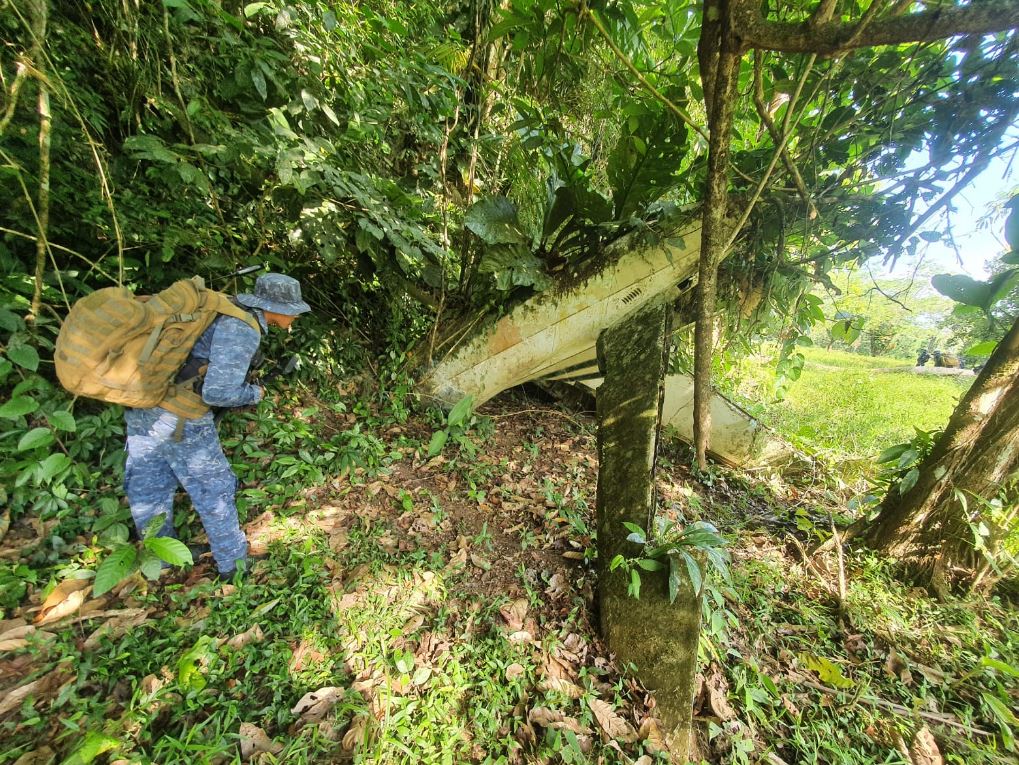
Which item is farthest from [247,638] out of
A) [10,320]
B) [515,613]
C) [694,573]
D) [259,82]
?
[259,82]

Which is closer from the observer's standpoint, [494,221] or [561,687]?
[561,687]

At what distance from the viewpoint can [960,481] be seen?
2.54m

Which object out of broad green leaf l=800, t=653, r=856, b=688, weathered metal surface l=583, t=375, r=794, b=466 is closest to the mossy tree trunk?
broad green leaf l=800, t=653, r=856, b=688

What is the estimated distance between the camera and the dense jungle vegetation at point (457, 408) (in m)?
1.78

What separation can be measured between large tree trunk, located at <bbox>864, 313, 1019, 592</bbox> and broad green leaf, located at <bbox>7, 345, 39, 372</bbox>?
5426 millimetres

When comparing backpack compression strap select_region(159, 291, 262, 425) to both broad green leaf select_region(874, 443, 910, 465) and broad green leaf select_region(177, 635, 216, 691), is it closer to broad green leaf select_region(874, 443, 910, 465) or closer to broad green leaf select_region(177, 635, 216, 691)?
broad green leaf select_region(177, 635, 216, 691)

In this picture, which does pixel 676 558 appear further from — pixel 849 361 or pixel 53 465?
pixel 849 361

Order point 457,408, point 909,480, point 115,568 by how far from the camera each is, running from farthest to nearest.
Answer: point 457,408 < point 909,480 < point 115,568

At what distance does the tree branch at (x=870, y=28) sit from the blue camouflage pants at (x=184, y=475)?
3.45 metres

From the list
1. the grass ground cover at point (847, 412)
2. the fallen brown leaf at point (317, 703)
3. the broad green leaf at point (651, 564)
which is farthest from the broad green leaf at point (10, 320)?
the grass ground cover at point (847, 412)

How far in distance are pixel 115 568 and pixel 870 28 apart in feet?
12.4

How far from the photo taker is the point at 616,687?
6.53 ft

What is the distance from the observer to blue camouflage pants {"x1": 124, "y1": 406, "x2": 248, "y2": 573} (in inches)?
84.7

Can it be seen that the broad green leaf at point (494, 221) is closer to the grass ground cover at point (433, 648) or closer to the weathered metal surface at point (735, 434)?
the grass ground cover at point (433, 648)
